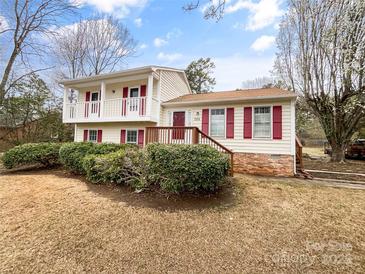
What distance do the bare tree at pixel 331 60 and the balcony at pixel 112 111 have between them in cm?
1128

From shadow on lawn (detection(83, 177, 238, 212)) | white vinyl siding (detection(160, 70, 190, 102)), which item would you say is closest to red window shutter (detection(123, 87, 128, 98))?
white vinyl siding (detection(160, 70, 190, 102))

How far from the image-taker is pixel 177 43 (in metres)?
9.65

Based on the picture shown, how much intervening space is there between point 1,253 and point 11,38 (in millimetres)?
14612

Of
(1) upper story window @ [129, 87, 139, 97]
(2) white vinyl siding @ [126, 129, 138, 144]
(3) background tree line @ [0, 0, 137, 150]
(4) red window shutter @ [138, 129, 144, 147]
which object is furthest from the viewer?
(3) background tree line @ [0, 0, 137, 150]

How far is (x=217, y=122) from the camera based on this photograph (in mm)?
9758

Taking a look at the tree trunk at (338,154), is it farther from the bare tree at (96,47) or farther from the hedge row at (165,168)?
the bare tree at (96,47)

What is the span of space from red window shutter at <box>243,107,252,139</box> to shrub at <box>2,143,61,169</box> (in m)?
9.00

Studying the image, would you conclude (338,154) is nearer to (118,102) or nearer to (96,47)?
(118,102)

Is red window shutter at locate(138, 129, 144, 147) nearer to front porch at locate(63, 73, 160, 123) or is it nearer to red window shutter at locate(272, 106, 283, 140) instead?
front porch at locate(63, 73, 160, 123)

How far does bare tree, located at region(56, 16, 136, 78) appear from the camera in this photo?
18578 millimetres

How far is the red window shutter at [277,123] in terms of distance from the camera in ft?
27.7

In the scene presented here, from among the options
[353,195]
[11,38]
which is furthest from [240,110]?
[11,38]

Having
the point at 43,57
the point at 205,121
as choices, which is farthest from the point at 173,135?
the point at 43,57

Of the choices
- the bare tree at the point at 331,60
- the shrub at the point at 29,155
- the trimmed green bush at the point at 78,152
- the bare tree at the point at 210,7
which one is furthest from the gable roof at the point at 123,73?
the bare tree at the point at 331,60
